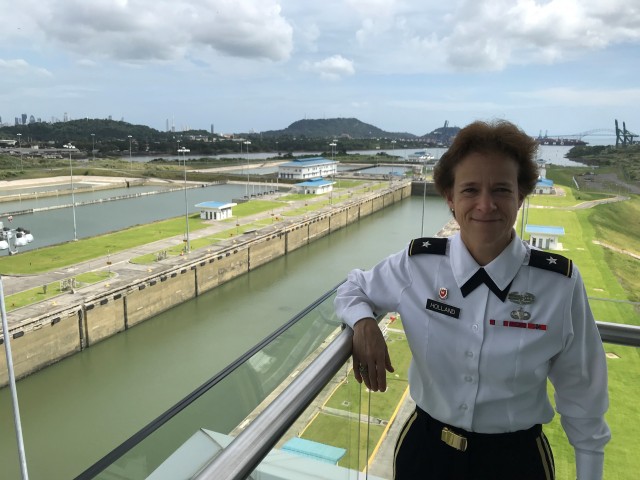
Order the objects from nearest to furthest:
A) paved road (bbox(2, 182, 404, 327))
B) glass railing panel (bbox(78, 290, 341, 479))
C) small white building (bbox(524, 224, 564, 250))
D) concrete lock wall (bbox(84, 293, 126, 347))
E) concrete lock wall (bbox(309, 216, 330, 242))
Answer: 1. glass railing panel (bbox(78, 290, 341, 479))
2. paved road (bbox(2, 182, 404, 327))
3. concrete lock wall (bbox(84, 293, 126, 347))
4. small white building (bbox(524, 224, 564, 250))
5. concrete lock wall (bbox(309, 216, 330, 242))

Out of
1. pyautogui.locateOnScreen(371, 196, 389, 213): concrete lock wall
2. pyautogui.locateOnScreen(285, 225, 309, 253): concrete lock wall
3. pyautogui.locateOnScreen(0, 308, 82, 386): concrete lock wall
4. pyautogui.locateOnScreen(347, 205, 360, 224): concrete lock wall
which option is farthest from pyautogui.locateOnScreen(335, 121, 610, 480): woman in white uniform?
pyautogui.locateOnScreen(371, 196, 389, 213): concrete lock wall

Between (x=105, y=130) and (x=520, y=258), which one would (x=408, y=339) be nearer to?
(x=520, y=258)

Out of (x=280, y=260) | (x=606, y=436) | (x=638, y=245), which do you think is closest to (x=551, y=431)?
(x=606, y=436)

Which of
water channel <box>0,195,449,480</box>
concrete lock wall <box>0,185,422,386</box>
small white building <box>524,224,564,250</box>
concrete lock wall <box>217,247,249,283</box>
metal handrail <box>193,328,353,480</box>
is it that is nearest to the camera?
metal handrail <box>193,328,353,480</box>

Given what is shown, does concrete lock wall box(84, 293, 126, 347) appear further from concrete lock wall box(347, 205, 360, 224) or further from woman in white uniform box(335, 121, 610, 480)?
concrete lock wall box(347, 205, 360, 224)

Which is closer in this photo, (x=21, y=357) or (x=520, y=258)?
(x=520, y=258)

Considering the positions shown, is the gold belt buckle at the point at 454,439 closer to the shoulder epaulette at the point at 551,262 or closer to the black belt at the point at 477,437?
the black belt at the point at 477,437
